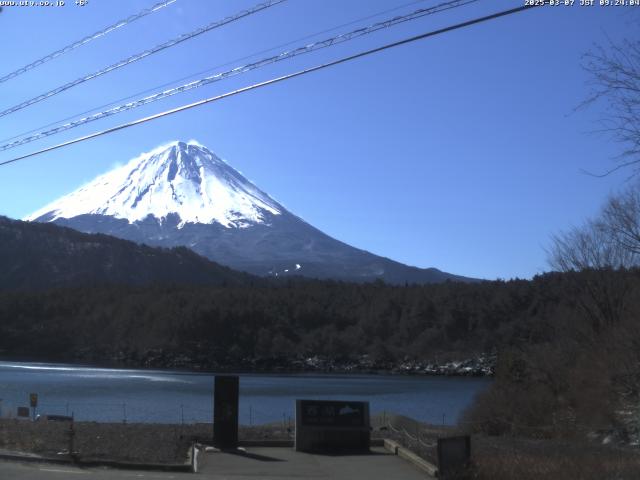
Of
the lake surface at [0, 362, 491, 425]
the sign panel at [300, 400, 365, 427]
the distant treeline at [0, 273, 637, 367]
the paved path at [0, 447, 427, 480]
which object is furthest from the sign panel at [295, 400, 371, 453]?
the distant treeline at [0, 273, 637, 367]

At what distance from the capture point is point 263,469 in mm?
16453

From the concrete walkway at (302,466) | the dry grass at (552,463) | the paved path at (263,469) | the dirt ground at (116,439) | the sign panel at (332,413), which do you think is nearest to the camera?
the dry grass at (552,463)

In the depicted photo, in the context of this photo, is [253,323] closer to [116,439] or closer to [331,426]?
[116,439]

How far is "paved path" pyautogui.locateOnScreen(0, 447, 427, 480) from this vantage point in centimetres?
1513

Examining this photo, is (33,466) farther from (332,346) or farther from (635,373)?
(332,346)

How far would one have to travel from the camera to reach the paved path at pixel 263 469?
49.6ft

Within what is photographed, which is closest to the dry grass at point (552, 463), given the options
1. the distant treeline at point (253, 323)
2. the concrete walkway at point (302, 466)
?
the concrete walkway at point (302, 466)

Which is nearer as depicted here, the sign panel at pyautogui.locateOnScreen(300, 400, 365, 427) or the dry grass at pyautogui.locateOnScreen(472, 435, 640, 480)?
the dry grass at pyautogui.locateOnScreen(472, 435, 640, 480)

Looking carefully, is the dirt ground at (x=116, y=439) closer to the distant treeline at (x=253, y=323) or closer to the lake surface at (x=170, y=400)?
the lake surface at (x=170, y=400)

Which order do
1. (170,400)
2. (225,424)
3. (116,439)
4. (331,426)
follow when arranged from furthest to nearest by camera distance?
(170,400), (116,439), (331,426), (225,424)

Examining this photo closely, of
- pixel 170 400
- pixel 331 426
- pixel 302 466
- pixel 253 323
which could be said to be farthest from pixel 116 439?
pixel 253 323

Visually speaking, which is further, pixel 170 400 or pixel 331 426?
pixel 170 400

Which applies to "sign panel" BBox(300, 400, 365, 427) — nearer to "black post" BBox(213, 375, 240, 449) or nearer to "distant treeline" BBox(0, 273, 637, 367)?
"black post" BBox(213, 375, 240, 449)

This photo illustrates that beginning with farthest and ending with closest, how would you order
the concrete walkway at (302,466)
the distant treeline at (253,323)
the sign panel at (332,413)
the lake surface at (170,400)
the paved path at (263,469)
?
the distant treeline at (253,323) < the lake surface at (170,400) < the sign panel at (332,413) < the concrete walkway at (302,466) < the paved path at (263,469)
